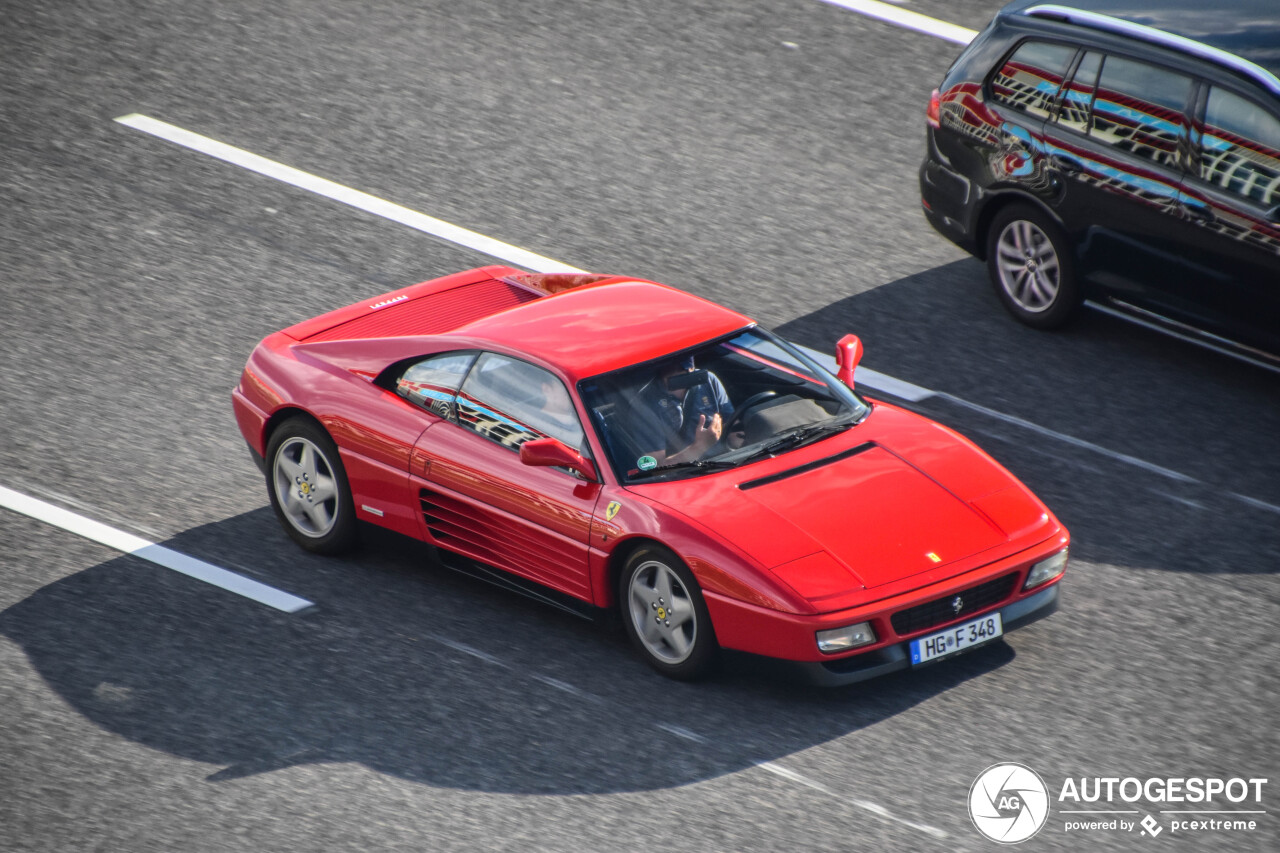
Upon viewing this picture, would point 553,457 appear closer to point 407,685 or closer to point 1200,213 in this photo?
point 407,685

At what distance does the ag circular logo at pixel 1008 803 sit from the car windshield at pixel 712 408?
1824 millimetres

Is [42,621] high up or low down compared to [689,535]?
down

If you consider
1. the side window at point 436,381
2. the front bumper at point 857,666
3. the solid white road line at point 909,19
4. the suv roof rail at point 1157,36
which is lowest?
the front bumper at point 857,666

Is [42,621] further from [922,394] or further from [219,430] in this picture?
[922,394]

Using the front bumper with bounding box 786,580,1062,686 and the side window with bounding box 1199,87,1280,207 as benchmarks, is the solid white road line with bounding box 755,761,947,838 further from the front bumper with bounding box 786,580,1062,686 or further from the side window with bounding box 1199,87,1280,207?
the side window with bounding box 1199,87,1280,207

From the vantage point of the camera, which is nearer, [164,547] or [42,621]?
[42,621]

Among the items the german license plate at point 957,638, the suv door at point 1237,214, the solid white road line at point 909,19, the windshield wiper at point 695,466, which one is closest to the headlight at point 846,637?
the german license plate at point 957,638

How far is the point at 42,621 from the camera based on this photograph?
27.1ft

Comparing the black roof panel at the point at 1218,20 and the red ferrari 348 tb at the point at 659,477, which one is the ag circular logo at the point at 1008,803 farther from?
the black roof panel at the point at 1218,20

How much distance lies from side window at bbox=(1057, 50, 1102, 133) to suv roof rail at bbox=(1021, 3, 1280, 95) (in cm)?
23

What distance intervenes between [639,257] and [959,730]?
18.2 ft

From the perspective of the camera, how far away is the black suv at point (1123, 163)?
377 inches

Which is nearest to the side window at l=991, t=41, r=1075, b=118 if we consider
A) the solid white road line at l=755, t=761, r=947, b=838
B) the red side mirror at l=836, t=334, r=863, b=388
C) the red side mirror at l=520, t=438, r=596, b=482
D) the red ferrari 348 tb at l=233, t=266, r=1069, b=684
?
the red side mirror at l=836, t=334, r=863, b=388

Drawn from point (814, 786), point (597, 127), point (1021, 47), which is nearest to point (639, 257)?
point (597, 127)
